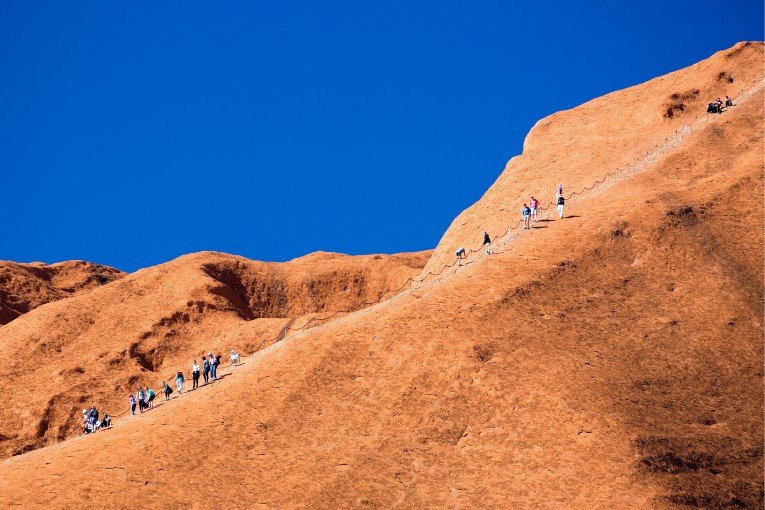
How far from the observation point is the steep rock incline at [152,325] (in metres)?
64.1

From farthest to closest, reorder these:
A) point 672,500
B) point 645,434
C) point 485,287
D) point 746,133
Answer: point 746,133 < point 485,287 < point 645,434 < point 672,500

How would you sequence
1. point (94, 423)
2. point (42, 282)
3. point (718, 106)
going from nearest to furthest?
point (94, 423)
point (718, 106)
point (42, 282)

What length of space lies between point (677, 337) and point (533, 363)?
7.61m

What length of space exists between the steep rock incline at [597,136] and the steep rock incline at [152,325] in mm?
13209

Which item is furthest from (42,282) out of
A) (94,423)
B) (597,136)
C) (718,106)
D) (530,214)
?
(718,106)

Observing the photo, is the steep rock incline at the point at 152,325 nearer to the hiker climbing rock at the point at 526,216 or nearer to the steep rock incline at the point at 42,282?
the steep rock incline at the point at 42,282

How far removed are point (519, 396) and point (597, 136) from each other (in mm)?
37611

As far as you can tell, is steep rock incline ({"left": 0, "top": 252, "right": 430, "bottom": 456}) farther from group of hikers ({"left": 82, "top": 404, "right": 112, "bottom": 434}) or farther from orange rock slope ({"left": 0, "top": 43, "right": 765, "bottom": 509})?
orange rock slope ({"left": 0, "top": 43, "right": 765, "bottom": 509})

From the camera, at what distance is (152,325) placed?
73.1 meters

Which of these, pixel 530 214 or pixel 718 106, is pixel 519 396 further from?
pixel 718 106

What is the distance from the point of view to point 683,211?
5334 cm

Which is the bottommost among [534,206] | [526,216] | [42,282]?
[526,216]

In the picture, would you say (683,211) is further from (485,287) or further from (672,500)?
(672,500)

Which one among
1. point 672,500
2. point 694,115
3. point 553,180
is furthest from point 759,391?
point 694,115
